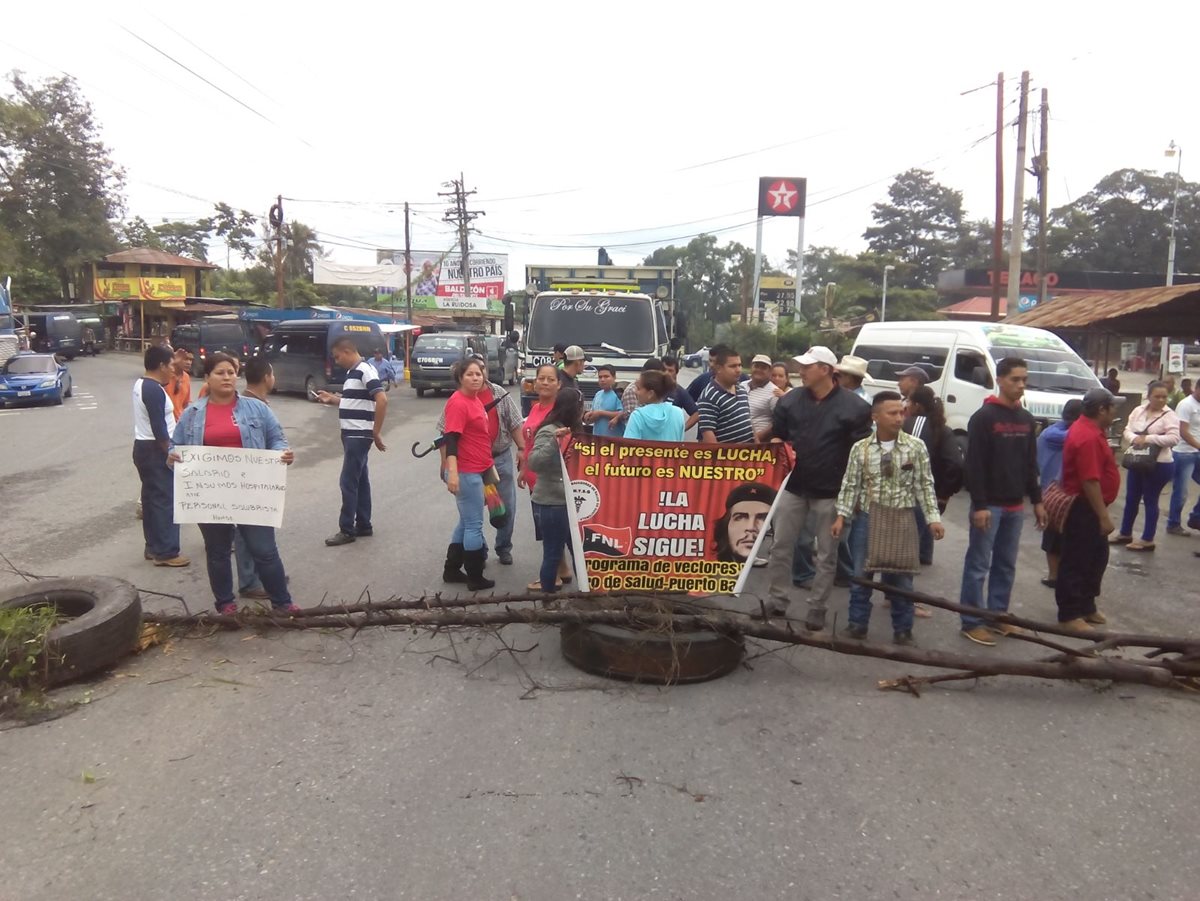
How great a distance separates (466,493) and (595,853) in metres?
3.41

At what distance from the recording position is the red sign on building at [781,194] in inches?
1950

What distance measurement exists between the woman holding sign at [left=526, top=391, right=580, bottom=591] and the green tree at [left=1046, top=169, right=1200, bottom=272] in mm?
69055

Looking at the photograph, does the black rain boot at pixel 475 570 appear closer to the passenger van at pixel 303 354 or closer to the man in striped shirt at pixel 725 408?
the man in striped shirt at pixel 725 408

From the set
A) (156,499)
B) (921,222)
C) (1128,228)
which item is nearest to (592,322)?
(156,499)

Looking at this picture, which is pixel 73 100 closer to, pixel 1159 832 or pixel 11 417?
pixel 11 417

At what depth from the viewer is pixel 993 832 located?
348 cm

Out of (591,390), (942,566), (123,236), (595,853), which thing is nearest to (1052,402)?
(942,566)

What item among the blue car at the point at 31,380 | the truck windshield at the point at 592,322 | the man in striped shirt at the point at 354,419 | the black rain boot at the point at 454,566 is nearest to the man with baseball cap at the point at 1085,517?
the black rain boot at the point at 454,566

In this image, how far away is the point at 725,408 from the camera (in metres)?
6.87

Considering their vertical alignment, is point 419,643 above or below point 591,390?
below

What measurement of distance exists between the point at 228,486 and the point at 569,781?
297 cm

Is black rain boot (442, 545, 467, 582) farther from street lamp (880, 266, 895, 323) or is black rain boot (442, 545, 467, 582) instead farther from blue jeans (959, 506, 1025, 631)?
street lamp (880, 266, 895, 323)

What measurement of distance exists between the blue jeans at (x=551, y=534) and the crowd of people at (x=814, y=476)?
10 millimetres

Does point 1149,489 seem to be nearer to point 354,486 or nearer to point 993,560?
point 993,560
